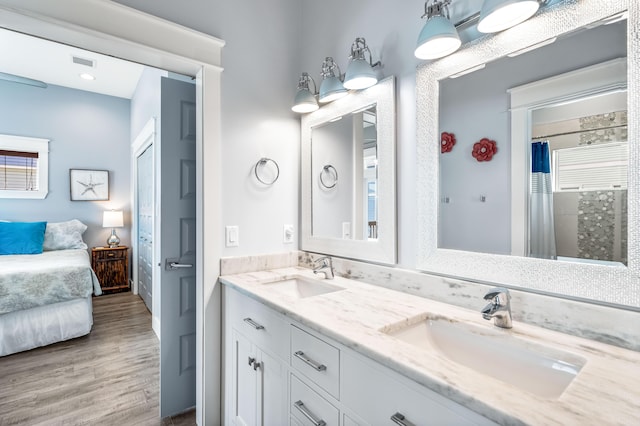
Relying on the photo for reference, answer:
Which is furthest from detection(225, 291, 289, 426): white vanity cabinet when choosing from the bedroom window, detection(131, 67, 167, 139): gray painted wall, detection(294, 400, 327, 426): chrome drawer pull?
the bedroom window

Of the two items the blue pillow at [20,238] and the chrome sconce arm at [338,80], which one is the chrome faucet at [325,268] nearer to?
the chrome sconce arm at [338,80]

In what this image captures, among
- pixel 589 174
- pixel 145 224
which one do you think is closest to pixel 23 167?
pixel 145 224

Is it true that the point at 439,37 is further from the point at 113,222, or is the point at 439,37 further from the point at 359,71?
the point at 113,222

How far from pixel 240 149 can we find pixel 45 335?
2803 millimetres

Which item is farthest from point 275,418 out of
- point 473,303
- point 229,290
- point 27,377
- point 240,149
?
point 27,377

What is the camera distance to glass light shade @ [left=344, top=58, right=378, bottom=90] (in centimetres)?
151

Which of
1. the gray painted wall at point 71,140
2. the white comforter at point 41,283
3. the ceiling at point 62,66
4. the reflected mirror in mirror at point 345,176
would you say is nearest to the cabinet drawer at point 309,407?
the reflected mirror in mirror at point 345,176

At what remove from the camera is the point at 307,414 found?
1.10 metres

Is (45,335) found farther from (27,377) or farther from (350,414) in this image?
(350,414)

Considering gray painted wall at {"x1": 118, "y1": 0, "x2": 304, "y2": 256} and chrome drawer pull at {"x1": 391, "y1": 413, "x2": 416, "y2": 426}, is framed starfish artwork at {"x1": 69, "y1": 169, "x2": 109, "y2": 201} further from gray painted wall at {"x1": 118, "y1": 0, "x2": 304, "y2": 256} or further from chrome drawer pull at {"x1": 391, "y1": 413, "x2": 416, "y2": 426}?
chrome drawer pull at {"x1": 391, "y1": 413, "x2": 416, "y2": 426}

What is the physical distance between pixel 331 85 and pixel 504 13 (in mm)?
868

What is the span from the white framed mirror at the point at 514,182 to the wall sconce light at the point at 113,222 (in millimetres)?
4972

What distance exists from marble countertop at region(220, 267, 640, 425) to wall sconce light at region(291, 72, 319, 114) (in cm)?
110

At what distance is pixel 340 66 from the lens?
72.3 inches
